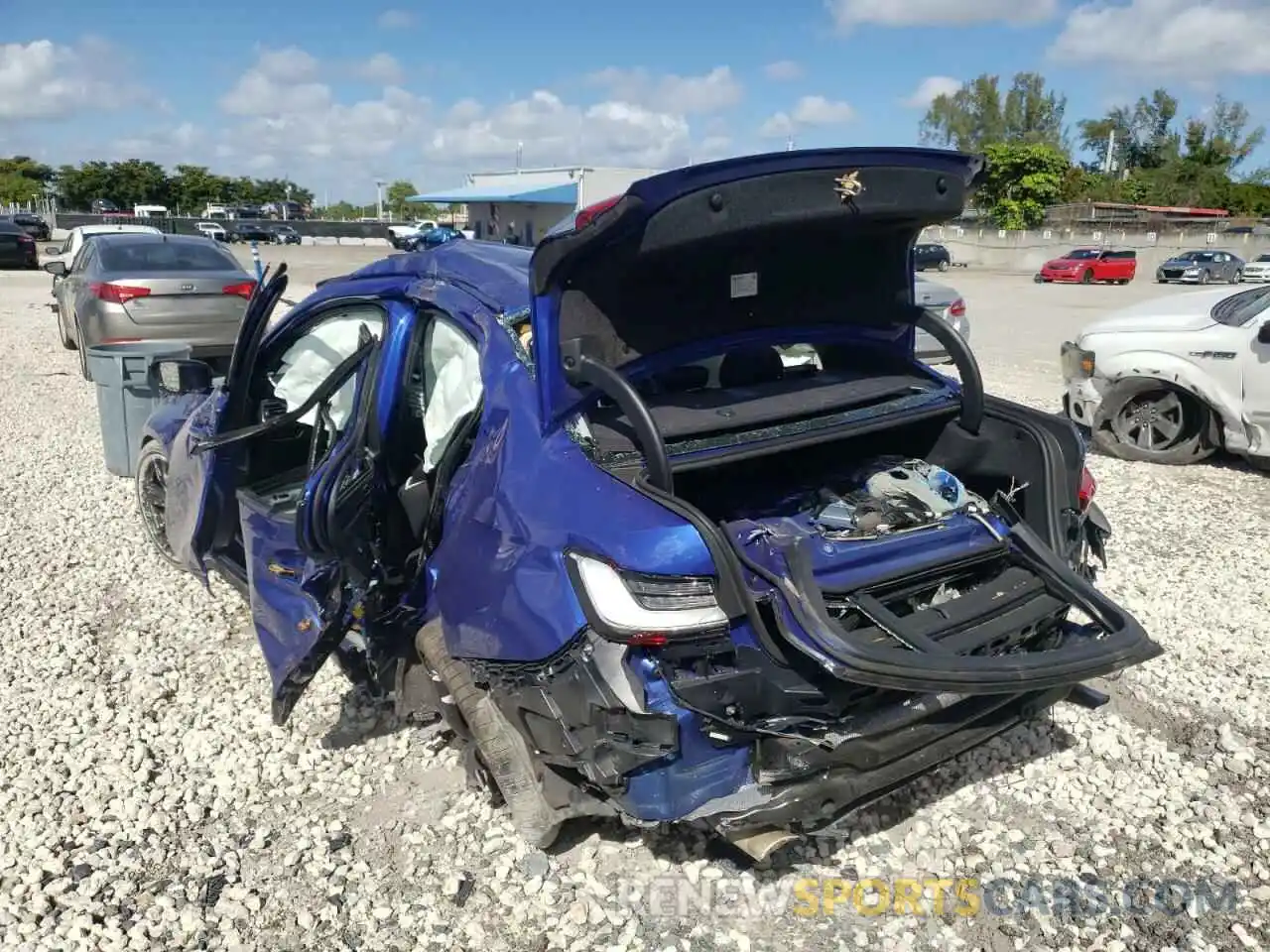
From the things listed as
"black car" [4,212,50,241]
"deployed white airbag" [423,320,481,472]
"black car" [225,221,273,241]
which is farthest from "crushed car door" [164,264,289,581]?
"black car" [225,221,273,241]

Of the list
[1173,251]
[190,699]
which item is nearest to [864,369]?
[190,699]

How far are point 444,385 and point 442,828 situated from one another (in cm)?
146

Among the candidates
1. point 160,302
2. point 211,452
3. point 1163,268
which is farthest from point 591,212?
point 1163,268

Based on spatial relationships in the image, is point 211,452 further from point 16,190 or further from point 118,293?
point 16,190

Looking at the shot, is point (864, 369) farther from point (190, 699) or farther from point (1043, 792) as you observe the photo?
point (190, 699)

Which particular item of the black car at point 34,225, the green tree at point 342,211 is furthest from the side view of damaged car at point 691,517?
the green tree at point 342,211

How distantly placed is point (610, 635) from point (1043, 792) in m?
1.94

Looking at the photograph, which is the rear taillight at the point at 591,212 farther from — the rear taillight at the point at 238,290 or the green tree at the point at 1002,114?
the green tree at the point at 1002,114

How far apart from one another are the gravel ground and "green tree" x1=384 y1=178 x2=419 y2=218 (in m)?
99.4

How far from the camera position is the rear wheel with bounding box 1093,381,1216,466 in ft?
24.5

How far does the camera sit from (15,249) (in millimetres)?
27875

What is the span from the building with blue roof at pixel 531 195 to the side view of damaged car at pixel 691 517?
33.9 meters

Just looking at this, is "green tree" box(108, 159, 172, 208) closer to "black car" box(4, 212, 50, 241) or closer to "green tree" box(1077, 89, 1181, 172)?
"black car" box(4, 212, 50, 241)

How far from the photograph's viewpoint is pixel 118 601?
4852mm
